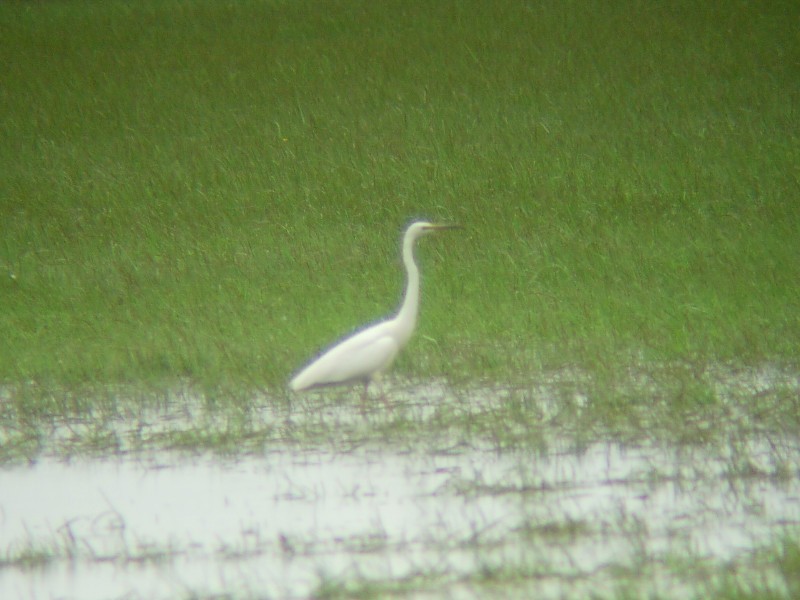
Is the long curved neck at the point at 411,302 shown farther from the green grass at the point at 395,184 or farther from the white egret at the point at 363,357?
the green grass at the point at 395,184

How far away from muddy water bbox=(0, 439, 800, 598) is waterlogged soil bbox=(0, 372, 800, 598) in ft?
0.05

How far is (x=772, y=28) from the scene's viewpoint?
21938mm

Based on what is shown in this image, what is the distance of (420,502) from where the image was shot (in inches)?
242

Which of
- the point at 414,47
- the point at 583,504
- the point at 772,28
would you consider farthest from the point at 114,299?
the point at 772,28

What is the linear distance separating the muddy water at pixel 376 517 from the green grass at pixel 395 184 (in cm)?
196

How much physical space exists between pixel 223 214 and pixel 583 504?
11380mm

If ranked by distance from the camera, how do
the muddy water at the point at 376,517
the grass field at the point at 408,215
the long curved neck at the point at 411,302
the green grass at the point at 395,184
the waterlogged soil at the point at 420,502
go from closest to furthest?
the waterlogged soil at the point at 420,502
the muddy water at the point at 376,517
the grass field at the point at 408,215
the long curved neck at the point at 411,302
the green grass at the point at 395,184

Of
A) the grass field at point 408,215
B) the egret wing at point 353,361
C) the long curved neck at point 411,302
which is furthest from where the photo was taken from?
the long curved neck at point 411,302

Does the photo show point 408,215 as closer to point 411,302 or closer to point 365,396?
point 411,302

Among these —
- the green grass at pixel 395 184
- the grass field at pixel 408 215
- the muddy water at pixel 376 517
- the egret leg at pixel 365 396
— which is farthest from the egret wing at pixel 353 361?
the muddy water at pixel 376 517

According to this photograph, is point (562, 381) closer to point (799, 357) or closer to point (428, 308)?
point (799, 357)

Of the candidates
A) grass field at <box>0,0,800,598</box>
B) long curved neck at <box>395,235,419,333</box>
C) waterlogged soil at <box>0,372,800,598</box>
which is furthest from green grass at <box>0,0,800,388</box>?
waterlogged soil at <box>0,372,800,598</box>

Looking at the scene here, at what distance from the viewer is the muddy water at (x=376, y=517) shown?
5.18 m

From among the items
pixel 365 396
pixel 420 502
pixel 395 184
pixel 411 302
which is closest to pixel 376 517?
pixel 420 502
